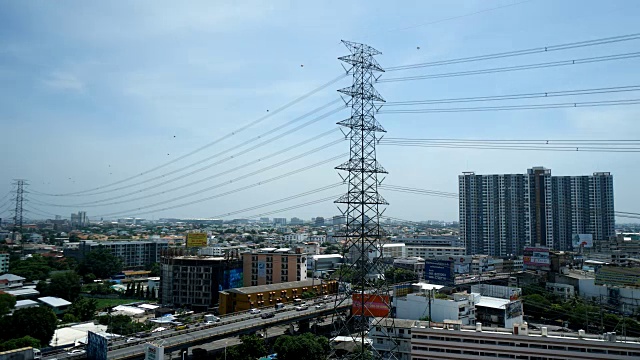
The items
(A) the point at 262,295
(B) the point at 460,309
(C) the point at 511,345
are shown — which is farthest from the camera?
(A) the point at 262,295

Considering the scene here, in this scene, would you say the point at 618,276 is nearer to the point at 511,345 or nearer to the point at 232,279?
the point at 511,345

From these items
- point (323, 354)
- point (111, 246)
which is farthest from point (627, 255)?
point (111, 246)

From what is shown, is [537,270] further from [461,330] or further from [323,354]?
[323,354]

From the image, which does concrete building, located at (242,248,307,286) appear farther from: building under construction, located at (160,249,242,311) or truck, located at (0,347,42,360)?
truck, located at (0,347,42,360)

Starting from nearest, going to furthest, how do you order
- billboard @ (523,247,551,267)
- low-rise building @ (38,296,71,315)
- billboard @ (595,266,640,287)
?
low-rise building @ (38,296,71,315)
billboard @ (595,266,640,287)
billboard @ (523,247,551,267)

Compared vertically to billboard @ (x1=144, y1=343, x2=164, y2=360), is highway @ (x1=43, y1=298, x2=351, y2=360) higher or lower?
lower

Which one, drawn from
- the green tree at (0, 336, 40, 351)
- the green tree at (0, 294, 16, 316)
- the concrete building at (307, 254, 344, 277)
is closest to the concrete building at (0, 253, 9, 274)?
the green tree at (0, 294, 16, 316)

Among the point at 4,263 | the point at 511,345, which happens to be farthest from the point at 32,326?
the point at 4,263
